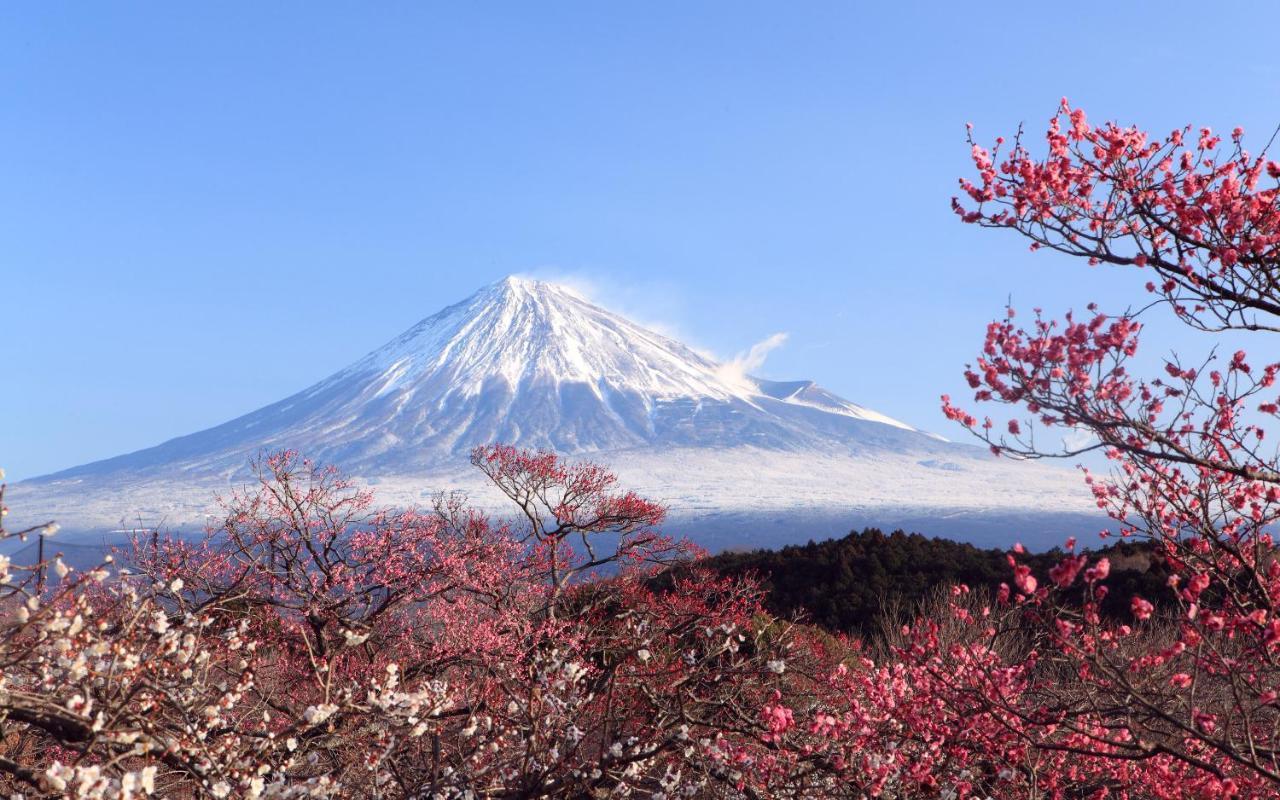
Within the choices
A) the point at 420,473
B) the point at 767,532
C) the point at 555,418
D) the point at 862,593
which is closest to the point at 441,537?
the point at 862,593

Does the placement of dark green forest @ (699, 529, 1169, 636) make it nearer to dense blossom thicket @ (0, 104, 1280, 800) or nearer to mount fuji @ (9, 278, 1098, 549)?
dense blossom thicket @ (0, 104, 1280, 800)

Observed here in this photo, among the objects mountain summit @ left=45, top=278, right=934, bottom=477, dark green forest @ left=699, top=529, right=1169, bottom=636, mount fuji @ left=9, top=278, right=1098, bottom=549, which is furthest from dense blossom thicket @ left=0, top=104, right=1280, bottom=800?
mountain summit @ left=45, top=278, right=934, bottom=477

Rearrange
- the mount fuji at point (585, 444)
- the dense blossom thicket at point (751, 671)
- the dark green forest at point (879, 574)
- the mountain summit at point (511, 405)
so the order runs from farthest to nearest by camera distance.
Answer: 1. the mountain summit at point (511, 405)
2. the mount fuji at point (585, 444)
3. the dark green forest at point (879, 574)
4. the dense blossom thicket at point (751, 671)

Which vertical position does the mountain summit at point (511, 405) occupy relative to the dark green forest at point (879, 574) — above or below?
above

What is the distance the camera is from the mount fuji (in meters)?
102

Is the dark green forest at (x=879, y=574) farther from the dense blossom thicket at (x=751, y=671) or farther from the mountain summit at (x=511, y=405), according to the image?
the mountain summit at (x=511, y=405)

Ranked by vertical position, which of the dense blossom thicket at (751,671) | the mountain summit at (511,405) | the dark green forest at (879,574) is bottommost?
the dark green forest at (879,574)

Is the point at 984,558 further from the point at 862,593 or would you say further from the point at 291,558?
the point at 291,558

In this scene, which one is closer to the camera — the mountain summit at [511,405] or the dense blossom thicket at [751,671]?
the dense blossom thicket at [751,671]

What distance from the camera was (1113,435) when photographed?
455 cm

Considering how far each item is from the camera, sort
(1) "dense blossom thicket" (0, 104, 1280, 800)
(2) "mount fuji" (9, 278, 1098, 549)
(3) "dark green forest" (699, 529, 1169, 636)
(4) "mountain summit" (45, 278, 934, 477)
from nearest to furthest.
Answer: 1. (1) "dense blossom thicket" (0, 104, 1280, 800)
2. (3) "dark green forest" (699, 529, 1169, 636)
3. (2) "mount fuji" (9, 278, 1098, 549)
4. (4) "mountain summit" (45, 278, 934, 477)

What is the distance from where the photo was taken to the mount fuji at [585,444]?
334 feet

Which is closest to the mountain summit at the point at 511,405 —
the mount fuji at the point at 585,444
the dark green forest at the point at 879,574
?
the mount fuji at the point at 585,444

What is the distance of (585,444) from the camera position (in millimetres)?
120562
